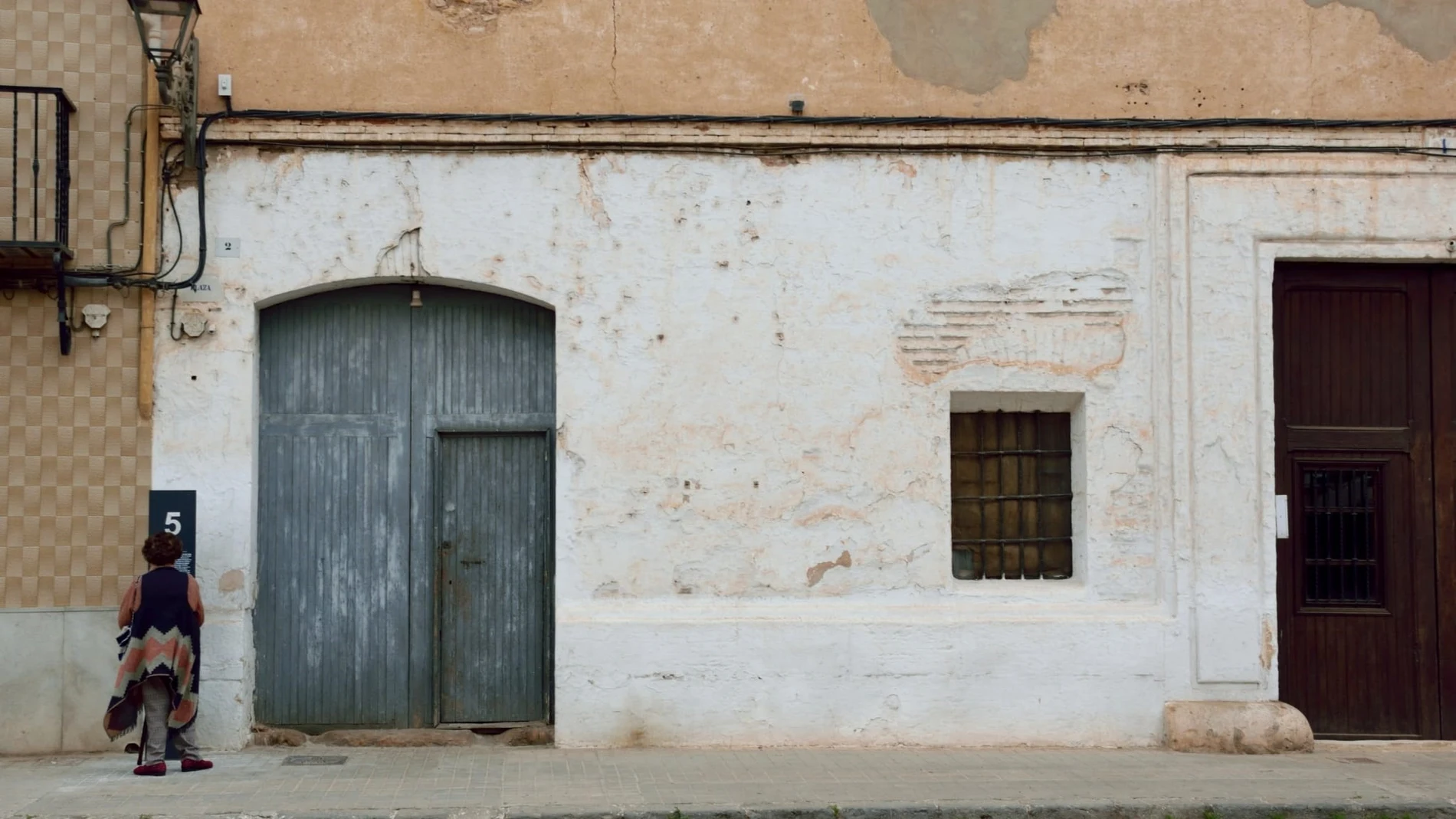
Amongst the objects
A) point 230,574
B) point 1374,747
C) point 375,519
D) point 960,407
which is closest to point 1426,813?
point 1374,747

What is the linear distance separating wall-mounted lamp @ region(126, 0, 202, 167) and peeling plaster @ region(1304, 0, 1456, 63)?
716 centimetres

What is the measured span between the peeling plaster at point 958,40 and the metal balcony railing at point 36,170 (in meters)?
5.03

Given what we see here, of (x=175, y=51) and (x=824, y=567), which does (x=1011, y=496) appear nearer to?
(x=824, y=567)

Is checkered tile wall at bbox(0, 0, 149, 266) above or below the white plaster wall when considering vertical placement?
above

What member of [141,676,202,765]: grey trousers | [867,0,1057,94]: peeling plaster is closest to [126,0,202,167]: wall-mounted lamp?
[141,676,202,765]: grey trousers

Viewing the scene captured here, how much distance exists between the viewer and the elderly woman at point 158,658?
753 cm

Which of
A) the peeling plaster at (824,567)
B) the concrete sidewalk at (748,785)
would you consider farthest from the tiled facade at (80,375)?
the peeling plaster at (824,567)

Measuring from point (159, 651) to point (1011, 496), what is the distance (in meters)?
5.25

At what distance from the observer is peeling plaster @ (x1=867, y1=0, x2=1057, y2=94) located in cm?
874

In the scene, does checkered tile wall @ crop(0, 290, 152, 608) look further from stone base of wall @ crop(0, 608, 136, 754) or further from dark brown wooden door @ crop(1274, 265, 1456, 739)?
dark brown wooden door @ crop(1274, 265, 1456, 739)

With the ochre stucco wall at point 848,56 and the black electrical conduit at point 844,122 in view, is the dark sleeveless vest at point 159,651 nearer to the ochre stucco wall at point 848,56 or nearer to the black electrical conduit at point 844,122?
the black electrical conduit at point 844,122

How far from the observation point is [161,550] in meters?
7.60

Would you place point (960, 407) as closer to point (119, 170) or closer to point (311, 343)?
point (311, 343)

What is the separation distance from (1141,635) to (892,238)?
2.96m
